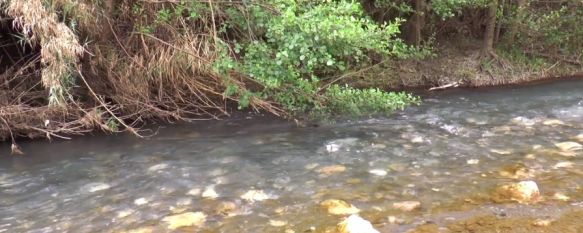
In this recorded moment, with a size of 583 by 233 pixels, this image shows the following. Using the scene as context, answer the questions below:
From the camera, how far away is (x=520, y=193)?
4.77 meters

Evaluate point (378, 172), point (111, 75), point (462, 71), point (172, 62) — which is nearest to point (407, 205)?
point (378, 172)

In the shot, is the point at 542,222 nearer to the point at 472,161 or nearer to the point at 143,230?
the point at 472,161

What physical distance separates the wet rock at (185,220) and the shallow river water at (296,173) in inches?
1.7

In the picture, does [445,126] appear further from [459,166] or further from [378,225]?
[378,225]

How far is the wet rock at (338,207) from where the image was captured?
461 centimetres

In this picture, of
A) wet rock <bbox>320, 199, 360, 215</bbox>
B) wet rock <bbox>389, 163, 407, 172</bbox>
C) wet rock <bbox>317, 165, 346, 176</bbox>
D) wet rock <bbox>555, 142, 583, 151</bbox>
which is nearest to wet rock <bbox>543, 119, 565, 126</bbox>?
wet rock <bbox>555, 142, 583, 151</bbox>

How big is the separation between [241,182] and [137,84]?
3.08m

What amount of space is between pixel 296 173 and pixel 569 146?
3.21 m

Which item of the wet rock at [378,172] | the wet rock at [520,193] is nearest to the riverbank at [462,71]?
the wet rock at [378,172]

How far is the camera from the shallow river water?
15.0 feet

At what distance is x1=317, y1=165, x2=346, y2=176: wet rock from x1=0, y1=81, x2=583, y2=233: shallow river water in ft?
0.07

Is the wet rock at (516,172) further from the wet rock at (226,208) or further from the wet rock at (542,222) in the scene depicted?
the wet rock at (226,208)

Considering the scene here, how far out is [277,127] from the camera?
Answer: 25.4 feet

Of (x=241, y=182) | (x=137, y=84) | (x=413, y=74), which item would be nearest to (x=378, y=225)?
(x=241, y=182)
